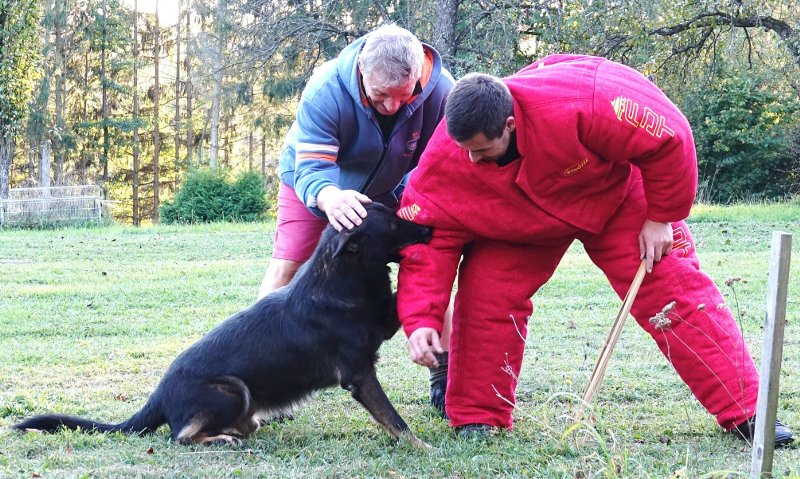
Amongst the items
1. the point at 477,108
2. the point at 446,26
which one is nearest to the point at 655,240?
the point at 477,108

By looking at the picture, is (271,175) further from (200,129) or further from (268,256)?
(268,256)

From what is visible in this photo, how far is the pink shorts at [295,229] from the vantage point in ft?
16.0

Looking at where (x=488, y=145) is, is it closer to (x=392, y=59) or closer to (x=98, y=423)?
(x=392, y=59)

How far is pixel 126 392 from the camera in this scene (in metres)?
5.16

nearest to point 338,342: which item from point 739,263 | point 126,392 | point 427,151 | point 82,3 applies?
point 427,151

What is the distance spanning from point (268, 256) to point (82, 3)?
1000 inches

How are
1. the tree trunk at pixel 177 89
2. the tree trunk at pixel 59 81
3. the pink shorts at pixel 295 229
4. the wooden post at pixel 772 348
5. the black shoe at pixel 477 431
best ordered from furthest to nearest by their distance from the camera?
the tree trunk at pixel 177 89
the tree trunk at pixel 59 81
the pink shorts at pixel 295 229
the black shoe at pixel 477 431
the wooden post at pixel 772 348

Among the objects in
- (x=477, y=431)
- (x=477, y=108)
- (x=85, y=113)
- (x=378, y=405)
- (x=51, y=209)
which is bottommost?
(x=51, y=209)

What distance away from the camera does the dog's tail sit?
162 inches

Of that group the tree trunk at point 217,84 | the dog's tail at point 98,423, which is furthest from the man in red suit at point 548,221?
the tree trunk at point 217,84

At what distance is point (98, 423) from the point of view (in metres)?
4.21

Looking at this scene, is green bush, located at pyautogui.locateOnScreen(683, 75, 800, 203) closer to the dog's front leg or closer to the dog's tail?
the dog's front leg

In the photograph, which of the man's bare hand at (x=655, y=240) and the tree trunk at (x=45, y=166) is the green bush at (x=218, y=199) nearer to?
the tree trunk at (x=45, y=166)

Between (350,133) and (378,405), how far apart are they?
1.43 metres
